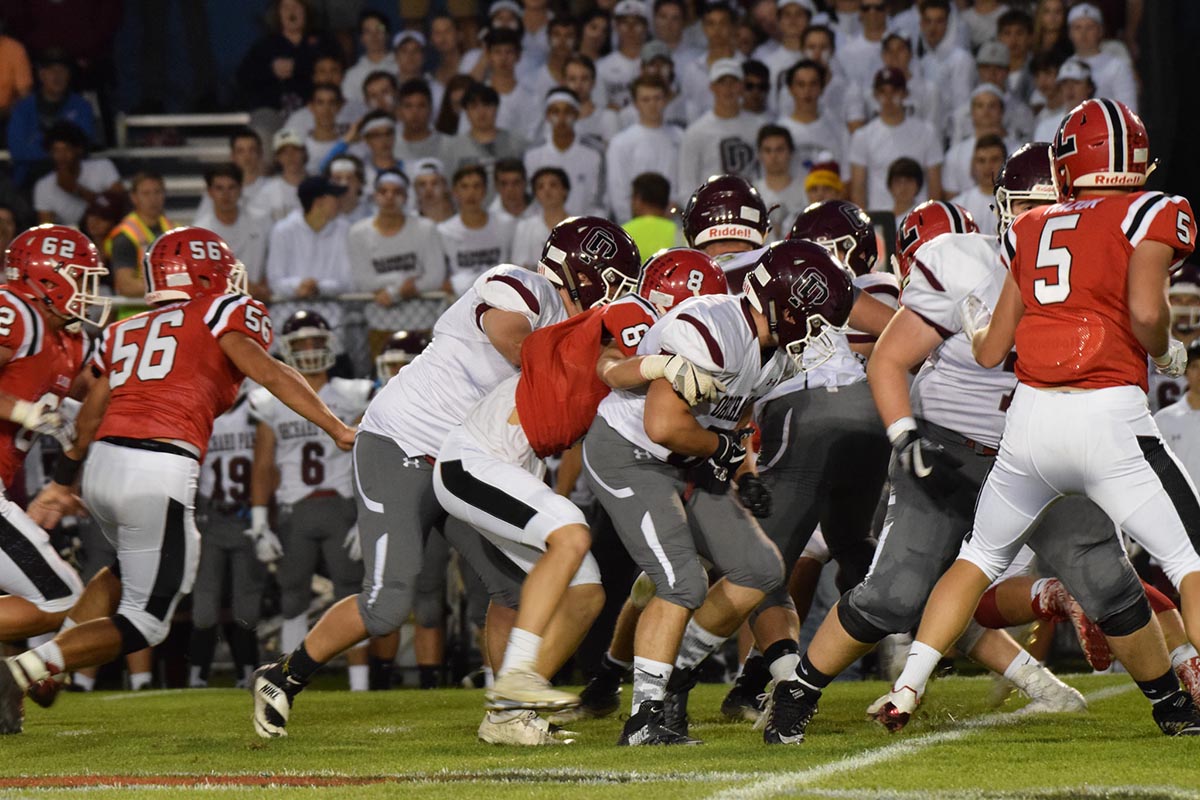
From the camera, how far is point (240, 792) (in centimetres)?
432

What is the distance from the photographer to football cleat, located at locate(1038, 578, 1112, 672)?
5.75m

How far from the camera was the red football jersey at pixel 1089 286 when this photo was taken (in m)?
4.57

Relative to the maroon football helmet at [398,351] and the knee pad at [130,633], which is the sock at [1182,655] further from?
the maroon football helmet at [398,351]

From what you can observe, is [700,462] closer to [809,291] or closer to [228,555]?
[809,291]

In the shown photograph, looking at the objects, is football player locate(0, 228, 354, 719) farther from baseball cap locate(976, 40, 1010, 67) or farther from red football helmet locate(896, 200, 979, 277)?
baseball cap locate(976, 40, 1010, 67)

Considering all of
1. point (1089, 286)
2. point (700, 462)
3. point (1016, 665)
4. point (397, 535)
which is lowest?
point (1016, 665)

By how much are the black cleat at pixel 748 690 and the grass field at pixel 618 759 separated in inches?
3.8

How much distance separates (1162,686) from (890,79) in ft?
19.8

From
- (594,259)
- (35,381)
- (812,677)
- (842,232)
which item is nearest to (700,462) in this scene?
(812,677)

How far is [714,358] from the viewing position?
478cm

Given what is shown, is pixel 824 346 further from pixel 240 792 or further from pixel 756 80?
pixel 756 80

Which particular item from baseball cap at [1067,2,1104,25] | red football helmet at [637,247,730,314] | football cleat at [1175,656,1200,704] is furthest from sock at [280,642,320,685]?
baseball cap at [1067,2,1104,25]

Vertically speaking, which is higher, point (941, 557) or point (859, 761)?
point (941, 557)

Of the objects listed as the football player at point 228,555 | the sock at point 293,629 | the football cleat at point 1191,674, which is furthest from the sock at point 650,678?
the football player at point 228,555
